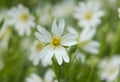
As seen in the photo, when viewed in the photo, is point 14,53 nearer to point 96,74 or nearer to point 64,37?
point 96,74

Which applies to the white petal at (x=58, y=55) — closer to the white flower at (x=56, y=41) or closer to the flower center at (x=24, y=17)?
the white flower at (x=56, y=41)

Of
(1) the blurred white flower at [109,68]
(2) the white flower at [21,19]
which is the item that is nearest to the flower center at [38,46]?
(2) the white flower at [21,19]

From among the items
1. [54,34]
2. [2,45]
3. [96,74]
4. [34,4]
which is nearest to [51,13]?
[34,4]

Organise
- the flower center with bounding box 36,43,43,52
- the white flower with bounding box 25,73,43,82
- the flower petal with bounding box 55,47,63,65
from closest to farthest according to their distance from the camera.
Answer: the flower petal with bounding box 55,47,63,65, the white flower with bounding box 25,73,43,82, the flower center with bounding box 36,43,43,52

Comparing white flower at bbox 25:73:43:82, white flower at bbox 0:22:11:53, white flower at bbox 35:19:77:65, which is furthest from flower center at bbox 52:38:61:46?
white flower at bbox 0:22:11:53

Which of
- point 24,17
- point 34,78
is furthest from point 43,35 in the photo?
point 24,17

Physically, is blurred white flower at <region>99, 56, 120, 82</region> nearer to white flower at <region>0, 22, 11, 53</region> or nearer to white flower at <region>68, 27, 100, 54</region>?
white flower at <region>68, 27, 100, 54</region>

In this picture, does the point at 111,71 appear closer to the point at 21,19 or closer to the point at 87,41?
the point at 87,41
